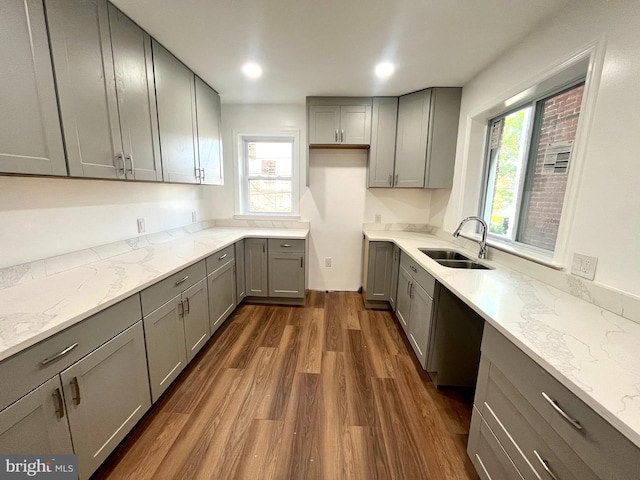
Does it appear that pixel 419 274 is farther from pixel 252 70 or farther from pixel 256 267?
pixel 252 70

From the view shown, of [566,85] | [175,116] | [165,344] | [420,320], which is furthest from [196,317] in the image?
[566,85]

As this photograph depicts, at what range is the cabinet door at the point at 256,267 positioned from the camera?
294cm

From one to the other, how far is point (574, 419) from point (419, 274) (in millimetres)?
1349

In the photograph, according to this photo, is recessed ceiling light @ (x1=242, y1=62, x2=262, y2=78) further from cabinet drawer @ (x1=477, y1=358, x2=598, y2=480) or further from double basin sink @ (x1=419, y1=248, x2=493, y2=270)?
cabinet drawer @ (x1=477, y1=358, x2=598, y2=480)

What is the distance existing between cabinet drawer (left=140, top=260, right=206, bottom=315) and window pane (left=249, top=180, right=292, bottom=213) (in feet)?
A: 5.09

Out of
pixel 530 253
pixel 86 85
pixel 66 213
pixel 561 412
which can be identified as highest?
pixel 86 85

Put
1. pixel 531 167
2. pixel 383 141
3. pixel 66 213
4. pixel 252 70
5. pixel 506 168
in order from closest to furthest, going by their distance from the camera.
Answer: pixel 66 213
pixel 531 167
pixel 506 168
pixel 252 70
pixel 383 141

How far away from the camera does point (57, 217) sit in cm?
150

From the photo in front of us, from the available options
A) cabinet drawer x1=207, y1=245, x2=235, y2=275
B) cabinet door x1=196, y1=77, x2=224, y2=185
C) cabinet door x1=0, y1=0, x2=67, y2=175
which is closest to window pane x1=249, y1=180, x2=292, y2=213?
cabinet door x1=196, y1=77, x2=224, y2=185

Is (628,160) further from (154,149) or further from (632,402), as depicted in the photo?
(154,149)

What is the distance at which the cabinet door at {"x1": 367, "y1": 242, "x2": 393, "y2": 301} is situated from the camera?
292 cm

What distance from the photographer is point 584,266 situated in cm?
129

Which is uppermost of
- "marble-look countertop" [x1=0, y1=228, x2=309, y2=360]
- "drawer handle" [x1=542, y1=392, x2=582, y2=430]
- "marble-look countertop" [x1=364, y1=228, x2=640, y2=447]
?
"marble-look countertop" [x1=0, y1=228, x2=309, y2=360]

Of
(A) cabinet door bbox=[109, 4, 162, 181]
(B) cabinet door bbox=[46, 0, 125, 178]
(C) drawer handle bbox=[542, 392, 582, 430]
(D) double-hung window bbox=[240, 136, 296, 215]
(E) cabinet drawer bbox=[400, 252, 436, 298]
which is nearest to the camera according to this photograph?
(C) drawer handle bbox=[542, 392, 582, 430]
